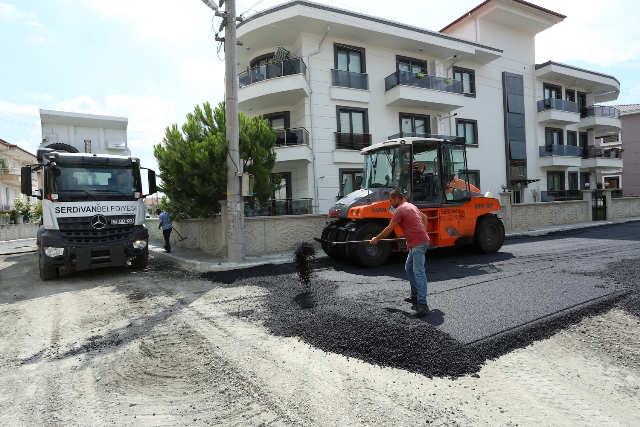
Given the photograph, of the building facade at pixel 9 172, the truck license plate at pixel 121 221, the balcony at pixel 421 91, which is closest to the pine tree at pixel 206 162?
the truck license plate at pixel 121 221

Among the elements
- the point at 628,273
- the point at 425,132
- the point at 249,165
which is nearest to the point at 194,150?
the point at 249,165

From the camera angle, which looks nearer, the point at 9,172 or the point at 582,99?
the point at 582,99

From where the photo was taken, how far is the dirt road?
2.83m

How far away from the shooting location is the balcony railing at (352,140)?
691 inches

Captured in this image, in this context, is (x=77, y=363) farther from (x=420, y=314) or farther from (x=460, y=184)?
(x=460, y=184)

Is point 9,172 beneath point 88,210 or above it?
above

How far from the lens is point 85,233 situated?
855 centimetres

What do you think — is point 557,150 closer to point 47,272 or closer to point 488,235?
point 488,235

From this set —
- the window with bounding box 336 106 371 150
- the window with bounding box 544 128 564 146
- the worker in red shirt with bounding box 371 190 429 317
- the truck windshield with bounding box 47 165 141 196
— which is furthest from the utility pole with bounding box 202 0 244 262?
the window with bounding box 544 128 564 146

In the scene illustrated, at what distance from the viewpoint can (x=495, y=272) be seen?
7.53 meters

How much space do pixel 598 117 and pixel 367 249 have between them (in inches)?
1102

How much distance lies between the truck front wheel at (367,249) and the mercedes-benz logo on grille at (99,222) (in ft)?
19.3

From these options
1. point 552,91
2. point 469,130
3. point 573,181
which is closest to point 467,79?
point 469,130

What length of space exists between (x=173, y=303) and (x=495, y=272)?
6323mm
